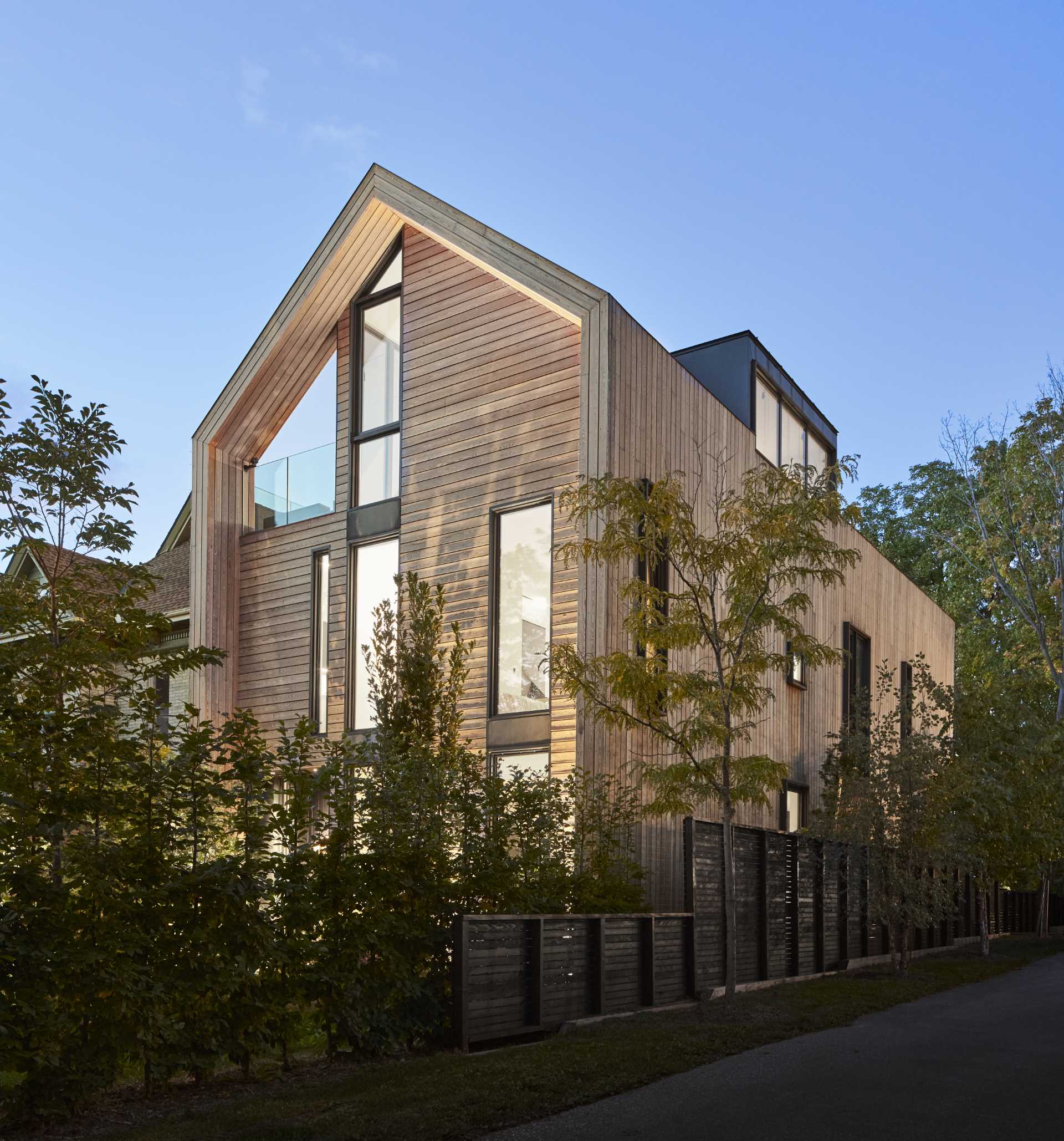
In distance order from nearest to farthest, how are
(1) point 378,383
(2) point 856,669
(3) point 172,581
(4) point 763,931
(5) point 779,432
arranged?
(4) point 763,931, (1) point 378,383, (5) point 779,432, (3) point 172,581, (2) point 856,669

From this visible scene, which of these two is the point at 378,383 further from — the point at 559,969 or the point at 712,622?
the point at 559,969

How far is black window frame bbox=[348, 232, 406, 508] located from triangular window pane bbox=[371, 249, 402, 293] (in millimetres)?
23

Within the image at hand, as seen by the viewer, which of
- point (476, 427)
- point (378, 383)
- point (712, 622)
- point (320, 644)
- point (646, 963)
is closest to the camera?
point (646, 963)

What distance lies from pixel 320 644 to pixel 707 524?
229 inches

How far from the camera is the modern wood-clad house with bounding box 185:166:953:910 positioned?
15688 millimetres

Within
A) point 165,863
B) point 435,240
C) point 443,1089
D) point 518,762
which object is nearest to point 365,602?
point 518,762

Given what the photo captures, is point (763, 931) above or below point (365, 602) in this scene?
below

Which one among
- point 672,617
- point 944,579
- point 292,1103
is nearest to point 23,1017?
point 292,1103

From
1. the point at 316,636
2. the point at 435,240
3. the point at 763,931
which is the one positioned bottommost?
the point at 763,931

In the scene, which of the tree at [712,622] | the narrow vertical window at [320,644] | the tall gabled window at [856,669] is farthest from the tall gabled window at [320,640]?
the tall gabled window at [856,669]

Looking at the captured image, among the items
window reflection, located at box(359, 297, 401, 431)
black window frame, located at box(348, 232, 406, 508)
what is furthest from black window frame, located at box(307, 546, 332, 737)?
window reflection, located at box(359, 297, 401, 431)

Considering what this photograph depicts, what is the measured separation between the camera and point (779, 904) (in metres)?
16.1

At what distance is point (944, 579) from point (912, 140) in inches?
1286

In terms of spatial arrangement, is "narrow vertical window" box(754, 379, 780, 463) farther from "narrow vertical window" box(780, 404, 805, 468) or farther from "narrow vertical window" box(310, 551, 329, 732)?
"narrow vertical window" box(310, 551, 329, 732)
